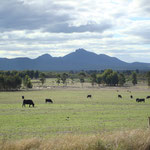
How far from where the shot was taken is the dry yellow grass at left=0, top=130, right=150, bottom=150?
9.03m

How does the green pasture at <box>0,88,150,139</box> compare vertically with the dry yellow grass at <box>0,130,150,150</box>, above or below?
below

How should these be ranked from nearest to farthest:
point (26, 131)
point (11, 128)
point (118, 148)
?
point (118, 148) < point (26, 131) < point (11, 128)

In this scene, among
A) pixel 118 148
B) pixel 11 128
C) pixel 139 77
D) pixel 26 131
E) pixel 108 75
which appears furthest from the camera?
pixel 139 77

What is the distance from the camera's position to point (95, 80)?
147 metres

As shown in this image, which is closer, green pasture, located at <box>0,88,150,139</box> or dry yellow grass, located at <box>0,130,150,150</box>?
dry yellow grass, located at <box>0,130,150,150</box>

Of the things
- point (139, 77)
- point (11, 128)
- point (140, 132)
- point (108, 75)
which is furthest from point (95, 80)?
point (140, 132)

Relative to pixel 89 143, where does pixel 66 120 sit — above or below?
below

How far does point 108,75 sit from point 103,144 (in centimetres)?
13392

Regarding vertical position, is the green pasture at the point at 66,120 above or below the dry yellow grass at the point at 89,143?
below

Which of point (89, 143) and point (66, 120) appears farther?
point (66, 120)

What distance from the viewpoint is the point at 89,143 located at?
30.5 feet

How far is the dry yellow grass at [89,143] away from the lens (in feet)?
29.6

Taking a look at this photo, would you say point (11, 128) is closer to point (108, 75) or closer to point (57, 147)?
point (57, 147)

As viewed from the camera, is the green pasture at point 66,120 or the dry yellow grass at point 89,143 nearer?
the dry yellow grass at point 89,143
